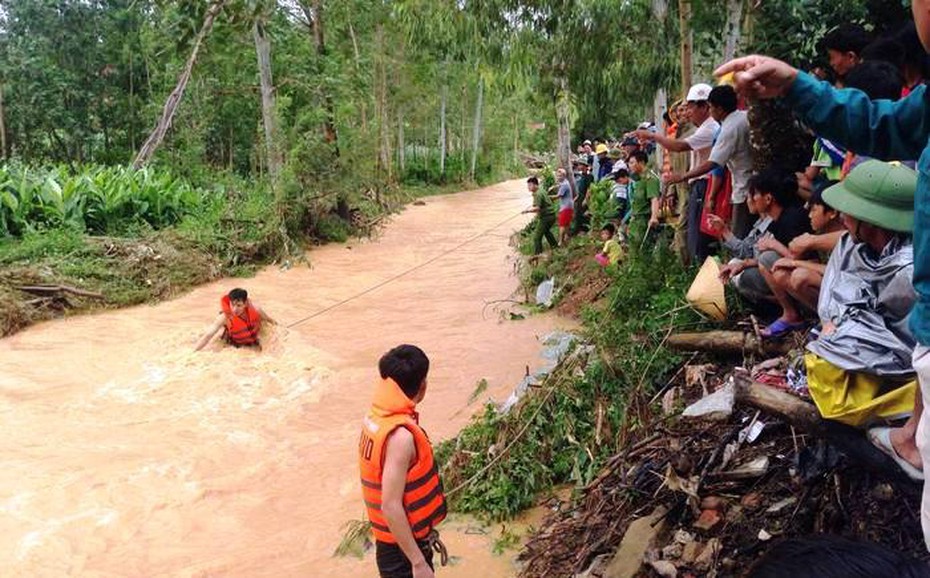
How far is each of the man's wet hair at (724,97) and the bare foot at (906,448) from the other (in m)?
2.92

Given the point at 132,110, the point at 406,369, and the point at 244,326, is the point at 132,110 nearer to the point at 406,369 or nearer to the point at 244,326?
the point at 244,326

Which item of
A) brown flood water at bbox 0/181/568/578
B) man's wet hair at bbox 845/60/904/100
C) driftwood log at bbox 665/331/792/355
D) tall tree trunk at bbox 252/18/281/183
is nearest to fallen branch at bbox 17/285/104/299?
brown flood water at bbox 0/181/568/578

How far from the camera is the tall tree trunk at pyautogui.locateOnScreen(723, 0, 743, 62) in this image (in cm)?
526

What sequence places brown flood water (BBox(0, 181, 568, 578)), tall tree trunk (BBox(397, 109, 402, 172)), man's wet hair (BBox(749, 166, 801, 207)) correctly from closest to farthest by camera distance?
man's wet hair (BBox(749, 166, 801, 207)), brown flood water (BBox(0, 181, 568, 578)), tall tree trunk (BBox(397, 109, 402, 172))

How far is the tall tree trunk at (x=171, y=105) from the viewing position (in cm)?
225

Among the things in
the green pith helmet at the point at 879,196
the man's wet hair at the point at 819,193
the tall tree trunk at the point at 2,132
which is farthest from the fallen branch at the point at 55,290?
the tall tree trunk at the point at 2,132

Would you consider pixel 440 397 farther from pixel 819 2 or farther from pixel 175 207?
pixel 175 207

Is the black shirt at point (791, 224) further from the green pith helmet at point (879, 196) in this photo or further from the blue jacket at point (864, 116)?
the blue jacket at point (864, 116)

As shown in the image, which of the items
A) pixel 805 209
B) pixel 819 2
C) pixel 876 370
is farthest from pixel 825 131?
pixel 819 2

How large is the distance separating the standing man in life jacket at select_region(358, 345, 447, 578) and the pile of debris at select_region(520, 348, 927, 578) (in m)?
0.91

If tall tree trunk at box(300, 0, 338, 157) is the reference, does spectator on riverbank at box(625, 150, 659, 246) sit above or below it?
below

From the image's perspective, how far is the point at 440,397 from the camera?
679 cm

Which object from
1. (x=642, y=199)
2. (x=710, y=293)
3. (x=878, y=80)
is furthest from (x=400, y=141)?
(x=878, y=80)

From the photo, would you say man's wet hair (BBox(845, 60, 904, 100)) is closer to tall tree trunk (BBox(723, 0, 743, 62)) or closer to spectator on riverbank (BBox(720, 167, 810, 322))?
spectator on riverbank (BBox(720, 167, 810, 322))
